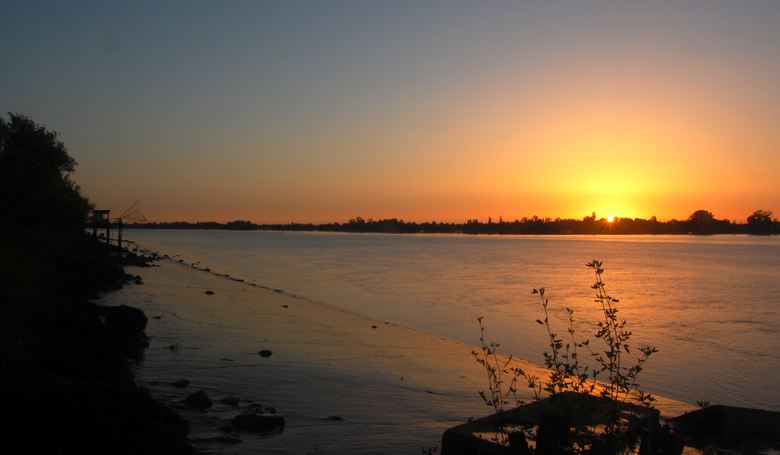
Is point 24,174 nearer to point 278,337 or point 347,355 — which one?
point 278,337

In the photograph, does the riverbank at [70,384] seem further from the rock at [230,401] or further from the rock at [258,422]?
the rock at [230,401]

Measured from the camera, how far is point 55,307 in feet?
48.0

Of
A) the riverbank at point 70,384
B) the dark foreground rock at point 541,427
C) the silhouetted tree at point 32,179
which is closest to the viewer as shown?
the dark foreground rock at point 541,427

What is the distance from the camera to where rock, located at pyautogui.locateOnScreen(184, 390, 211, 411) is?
10.0 metres

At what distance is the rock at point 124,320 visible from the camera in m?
15.2

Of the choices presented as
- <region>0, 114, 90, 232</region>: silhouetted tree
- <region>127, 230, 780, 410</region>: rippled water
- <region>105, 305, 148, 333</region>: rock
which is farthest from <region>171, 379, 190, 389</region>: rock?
<region>0, 114, 90, 232</region>: silhouetted tree

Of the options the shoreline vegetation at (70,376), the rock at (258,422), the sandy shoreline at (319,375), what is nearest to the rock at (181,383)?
the sandy shoreline at (319,375)

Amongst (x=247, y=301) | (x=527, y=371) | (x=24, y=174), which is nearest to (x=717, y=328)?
(x=527, y=371)

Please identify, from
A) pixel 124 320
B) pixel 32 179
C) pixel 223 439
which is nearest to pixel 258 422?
pixel 223 439

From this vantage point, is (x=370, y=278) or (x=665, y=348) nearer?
(x=665, y=348)

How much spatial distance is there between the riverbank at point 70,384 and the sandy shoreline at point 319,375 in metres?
0.82

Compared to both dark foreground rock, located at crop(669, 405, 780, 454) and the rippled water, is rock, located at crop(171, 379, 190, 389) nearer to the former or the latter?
dark foreground rock, located at crop(669, 405, 780, 454)

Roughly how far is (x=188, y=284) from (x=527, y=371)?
82.4 ft

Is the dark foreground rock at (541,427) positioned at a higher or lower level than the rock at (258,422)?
higher
